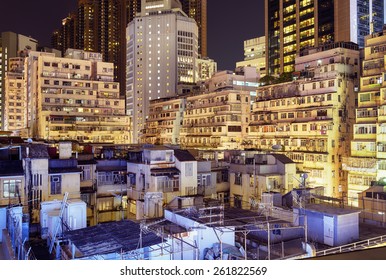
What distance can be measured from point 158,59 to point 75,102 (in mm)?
20485

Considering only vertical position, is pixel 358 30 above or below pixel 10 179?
above

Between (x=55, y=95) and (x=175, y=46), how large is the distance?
22.6 metres

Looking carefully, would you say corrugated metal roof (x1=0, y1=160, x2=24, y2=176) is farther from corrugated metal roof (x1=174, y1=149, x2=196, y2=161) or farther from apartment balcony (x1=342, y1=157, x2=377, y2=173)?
apartment balcony (x1=342, y1=157, x2=377, y2=173)

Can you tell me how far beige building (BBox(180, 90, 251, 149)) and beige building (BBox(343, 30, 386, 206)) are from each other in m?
9.94

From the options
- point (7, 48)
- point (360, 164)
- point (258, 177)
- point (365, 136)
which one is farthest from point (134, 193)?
point (7, 48)

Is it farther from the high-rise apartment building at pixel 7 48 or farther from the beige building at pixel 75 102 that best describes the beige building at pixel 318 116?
the high-rise apartment building at pixel 7 48

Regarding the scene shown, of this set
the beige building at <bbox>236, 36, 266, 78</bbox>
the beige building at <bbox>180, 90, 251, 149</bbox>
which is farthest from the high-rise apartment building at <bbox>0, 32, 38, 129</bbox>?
the beige building at <bbox>180, 90, 251, 149</bbox>

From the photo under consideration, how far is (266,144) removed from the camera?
27.1 m

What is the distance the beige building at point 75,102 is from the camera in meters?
32.0

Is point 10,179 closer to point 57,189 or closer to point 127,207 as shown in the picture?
point 57,189

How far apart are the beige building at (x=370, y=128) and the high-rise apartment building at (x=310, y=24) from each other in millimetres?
13127

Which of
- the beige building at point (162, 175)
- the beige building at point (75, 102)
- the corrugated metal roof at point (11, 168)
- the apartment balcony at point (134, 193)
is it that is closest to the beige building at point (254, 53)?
the beige building at point (75, 102)
